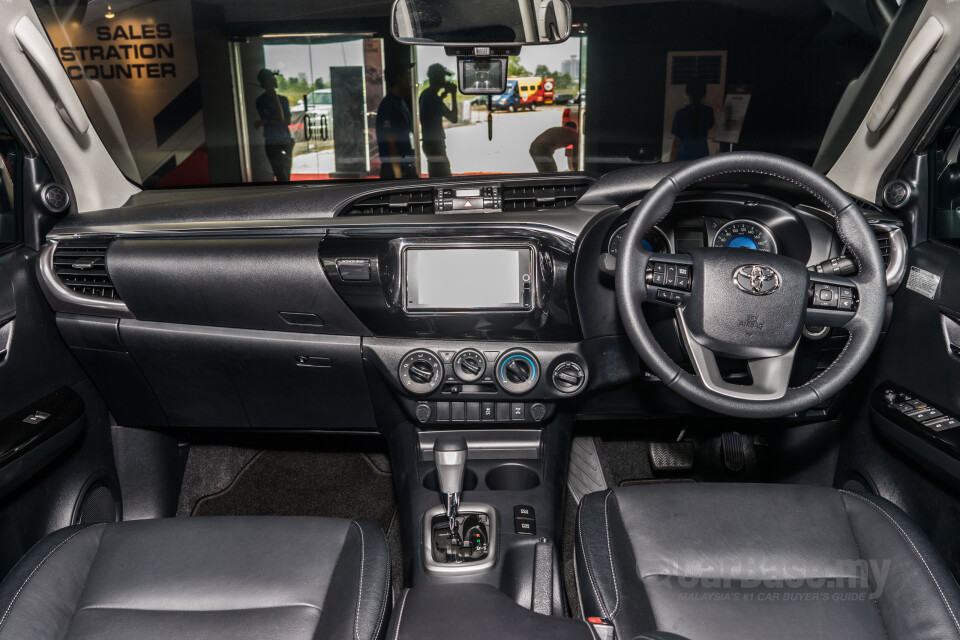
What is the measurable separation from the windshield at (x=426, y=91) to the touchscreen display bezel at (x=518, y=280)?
573 mm

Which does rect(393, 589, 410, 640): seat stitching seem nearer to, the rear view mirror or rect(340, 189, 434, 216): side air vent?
rect(340, 189, 434, 216): side air vent

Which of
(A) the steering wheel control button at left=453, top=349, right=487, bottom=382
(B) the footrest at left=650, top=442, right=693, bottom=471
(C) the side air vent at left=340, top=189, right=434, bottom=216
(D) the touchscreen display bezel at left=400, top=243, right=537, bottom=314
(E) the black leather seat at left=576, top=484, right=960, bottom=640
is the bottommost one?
(B) the footrest at left=650, top=442, right=693, bottom=471

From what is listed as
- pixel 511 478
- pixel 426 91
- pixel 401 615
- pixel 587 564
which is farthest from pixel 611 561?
pixel 426 91

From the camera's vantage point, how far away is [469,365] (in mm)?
2100

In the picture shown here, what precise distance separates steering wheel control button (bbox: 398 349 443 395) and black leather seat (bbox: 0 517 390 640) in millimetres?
542

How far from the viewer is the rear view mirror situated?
1.98 m

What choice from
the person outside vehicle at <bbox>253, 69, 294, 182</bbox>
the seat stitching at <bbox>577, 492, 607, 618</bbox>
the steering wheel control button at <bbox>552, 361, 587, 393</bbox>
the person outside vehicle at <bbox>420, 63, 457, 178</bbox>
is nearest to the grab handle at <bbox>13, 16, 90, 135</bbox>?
the person outside vehicle at <bbox>253, 69, 294, 182</bbox>

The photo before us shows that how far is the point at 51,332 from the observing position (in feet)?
7.21

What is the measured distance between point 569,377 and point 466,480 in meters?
0.48

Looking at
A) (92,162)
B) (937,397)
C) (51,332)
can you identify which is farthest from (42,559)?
(937,397)

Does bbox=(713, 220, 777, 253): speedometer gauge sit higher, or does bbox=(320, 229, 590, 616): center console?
bbox=(713, 220, 777, 253): speedometer gauge

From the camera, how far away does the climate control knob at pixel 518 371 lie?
6.89 feet

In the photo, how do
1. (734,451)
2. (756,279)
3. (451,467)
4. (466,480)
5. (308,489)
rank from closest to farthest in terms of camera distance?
(756,279) → (451,467) → (466,480) → (734,451) → (308,489)

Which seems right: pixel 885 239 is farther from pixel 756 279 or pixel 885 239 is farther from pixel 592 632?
pixel 592 632
